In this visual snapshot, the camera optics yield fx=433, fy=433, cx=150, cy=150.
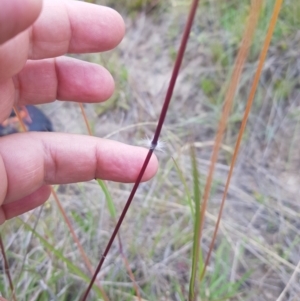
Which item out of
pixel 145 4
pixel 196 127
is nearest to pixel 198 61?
pixel 196 127

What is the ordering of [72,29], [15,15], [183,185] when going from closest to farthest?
[15,15]
[72,29]
[183,185]

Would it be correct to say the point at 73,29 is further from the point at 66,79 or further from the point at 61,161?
the point at 61,161

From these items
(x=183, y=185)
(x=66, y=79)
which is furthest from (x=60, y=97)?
(x=183, y=185)

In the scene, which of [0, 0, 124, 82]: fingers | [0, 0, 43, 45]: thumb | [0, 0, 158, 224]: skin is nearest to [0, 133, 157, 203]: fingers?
[0, 0, 158, 224]: skin

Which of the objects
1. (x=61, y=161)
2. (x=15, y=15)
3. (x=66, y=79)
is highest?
(x=15, y=15)

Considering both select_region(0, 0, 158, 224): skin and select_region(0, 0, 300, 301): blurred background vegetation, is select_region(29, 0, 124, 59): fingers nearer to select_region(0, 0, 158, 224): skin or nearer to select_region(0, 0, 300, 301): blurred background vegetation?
select_region(0, 0, 158, 224): skin

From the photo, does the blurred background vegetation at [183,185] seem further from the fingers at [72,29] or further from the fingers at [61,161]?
the fingers at [72,29]

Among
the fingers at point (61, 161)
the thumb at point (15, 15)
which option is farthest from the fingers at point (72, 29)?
the thumb at point (15, 15)
